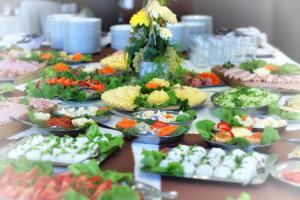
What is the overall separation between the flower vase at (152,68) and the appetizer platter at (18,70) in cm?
62

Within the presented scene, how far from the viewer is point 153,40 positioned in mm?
2230

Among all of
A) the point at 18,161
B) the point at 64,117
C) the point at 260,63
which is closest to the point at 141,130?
the point at 64,117

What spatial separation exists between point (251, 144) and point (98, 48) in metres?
2.14

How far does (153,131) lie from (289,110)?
1.79 ft

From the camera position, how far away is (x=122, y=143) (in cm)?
151

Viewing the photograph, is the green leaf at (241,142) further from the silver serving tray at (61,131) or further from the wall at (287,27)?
the wall at (287,27)

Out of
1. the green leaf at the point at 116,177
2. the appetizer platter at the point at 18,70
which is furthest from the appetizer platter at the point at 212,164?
the appetizer platter at the point at 18,70

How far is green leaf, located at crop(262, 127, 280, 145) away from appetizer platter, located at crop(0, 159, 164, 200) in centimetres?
45

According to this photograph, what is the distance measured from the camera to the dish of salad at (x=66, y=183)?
3.53 ft

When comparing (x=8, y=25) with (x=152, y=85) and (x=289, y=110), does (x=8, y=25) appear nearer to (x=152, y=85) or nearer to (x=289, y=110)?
(x=152, y=85)

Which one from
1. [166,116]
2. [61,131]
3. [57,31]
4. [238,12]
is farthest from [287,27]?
[61,131]

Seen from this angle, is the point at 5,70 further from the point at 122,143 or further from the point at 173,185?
the point at 173,185

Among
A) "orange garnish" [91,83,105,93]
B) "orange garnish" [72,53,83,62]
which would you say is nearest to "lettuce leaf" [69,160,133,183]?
"orange garnish" [91,83,105,93]

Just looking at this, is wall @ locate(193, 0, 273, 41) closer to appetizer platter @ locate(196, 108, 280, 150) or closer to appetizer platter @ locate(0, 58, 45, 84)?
appetizer platter @ locate(0, 58, 45, 84)
